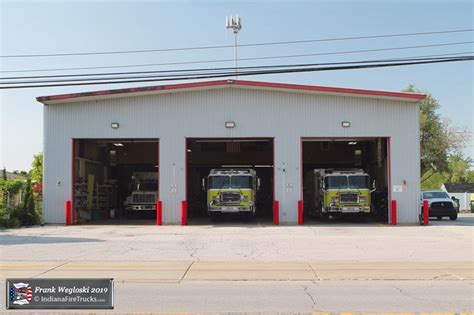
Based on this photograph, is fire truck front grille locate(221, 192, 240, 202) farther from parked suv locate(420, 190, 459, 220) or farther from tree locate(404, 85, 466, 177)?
tree locate(404, 85, 466, 177)

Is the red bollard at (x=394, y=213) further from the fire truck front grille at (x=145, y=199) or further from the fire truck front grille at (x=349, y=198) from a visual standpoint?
the fire truck front grille at (x=145, y=199)

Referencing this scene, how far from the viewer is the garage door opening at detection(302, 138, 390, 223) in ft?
88.3

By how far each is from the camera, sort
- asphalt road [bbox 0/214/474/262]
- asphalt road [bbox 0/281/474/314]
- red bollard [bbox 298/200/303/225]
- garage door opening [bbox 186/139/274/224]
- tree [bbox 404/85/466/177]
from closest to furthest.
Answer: asphalt road [bbox 0/281/474/314] → asphalt road [bbox 0/214/474/262] → red bollard [bbox 298/200/303/225] → garage door opening [bbox 186/139/274/224] → tree [bbox 404/85/466/177]

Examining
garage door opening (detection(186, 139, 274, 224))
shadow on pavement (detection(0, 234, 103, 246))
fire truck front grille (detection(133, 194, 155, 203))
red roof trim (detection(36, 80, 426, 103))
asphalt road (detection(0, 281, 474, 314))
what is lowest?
shadow on pavement (detection(0, 234, 103, 246))

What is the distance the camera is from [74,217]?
88.3ft

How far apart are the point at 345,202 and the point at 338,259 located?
43.0 feet

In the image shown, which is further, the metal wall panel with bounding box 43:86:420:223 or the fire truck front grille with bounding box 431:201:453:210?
the fire truck front grille with bounding box 431:201:453:210

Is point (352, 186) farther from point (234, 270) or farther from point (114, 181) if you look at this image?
point (114, 181)

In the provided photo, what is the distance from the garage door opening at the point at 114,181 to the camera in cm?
2941

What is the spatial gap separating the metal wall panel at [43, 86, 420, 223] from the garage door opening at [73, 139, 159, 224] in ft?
3.70

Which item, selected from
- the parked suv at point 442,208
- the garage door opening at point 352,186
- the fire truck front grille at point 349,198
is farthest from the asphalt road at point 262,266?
the parked suv at point 442,208

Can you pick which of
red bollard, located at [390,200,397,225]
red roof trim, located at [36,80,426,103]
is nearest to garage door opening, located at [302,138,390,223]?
red bollard, located at [390,200,397,225]

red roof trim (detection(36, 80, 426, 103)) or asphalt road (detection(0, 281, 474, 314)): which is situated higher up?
red roof trim (detection(36, 80, 426, 103))

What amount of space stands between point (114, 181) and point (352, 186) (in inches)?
688
